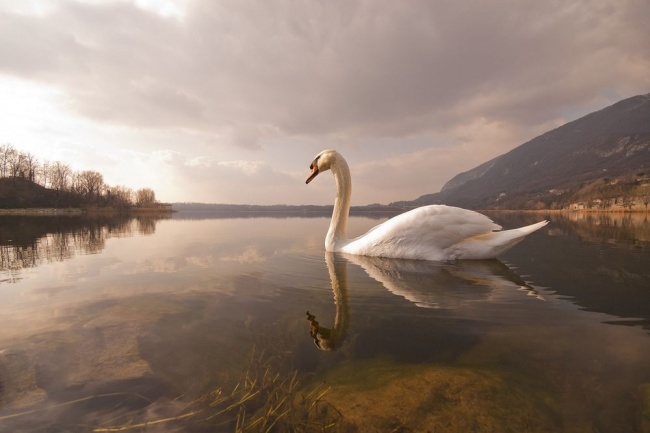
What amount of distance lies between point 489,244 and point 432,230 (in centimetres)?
153

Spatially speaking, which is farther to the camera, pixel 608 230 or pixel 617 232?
pixel 608 230

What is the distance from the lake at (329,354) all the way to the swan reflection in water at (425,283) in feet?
0.20

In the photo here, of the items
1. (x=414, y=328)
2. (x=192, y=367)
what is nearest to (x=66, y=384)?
(x=192, y=367)

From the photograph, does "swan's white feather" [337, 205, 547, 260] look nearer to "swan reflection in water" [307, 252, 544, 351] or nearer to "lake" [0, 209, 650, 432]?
"swan reflection in water" [307, 252, 544, 351]

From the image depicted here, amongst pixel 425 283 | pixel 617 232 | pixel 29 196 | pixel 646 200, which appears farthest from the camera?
pixel 646 200

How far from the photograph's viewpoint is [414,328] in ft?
13.3

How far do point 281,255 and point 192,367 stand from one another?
7.19 meters

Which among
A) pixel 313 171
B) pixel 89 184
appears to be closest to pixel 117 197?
pixel 89 184

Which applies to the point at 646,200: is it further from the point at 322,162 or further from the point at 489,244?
the point at 322,162

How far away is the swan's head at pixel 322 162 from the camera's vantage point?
11.4 metres

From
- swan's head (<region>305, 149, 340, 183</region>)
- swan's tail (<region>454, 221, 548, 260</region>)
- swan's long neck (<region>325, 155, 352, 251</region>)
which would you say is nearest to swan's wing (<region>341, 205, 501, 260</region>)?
swan's tail (<region>454, 221, 548, 260</region>)

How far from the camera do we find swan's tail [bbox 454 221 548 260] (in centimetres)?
780

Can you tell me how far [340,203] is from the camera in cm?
1124

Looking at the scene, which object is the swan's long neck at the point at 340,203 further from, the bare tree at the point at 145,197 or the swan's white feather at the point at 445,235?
the bare tree at the point at 145,197
